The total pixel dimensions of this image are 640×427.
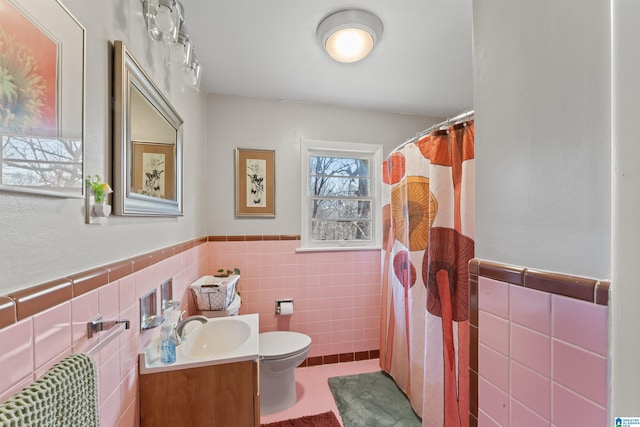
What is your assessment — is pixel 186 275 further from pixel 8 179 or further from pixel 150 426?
pixel 8 179

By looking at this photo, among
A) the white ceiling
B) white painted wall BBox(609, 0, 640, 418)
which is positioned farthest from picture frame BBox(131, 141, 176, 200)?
white painted wall BBox(609, 0, 640, 418)

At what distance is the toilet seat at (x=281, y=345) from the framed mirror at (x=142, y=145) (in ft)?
3.61

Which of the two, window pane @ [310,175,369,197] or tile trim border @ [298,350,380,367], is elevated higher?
window pane @ [310,175,369,197]

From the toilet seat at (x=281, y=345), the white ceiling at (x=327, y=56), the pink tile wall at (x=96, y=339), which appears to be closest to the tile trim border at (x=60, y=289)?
the pink tile wall at (x=96, y=339)

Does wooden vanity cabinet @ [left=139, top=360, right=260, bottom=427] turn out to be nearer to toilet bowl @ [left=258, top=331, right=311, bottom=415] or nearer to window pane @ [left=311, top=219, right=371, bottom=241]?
Result: toilet bowl @ [left=258, top=331, right=311, bottom=415]

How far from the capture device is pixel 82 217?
72 cm

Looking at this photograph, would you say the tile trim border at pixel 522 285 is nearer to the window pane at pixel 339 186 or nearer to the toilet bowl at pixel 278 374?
the toilet bowl at pixel 278 374

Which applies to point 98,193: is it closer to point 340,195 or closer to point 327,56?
point 327,56

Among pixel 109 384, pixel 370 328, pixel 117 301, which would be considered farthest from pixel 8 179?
pixel 370 328

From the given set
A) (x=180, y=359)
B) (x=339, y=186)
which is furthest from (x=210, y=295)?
(x=339, y=186)

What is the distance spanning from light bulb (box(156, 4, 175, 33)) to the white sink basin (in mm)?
1405

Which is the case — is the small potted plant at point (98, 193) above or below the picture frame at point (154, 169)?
below

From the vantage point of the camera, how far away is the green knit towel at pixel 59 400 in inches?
16.4

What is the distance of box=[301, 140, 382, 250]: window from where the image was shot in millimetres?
2463
